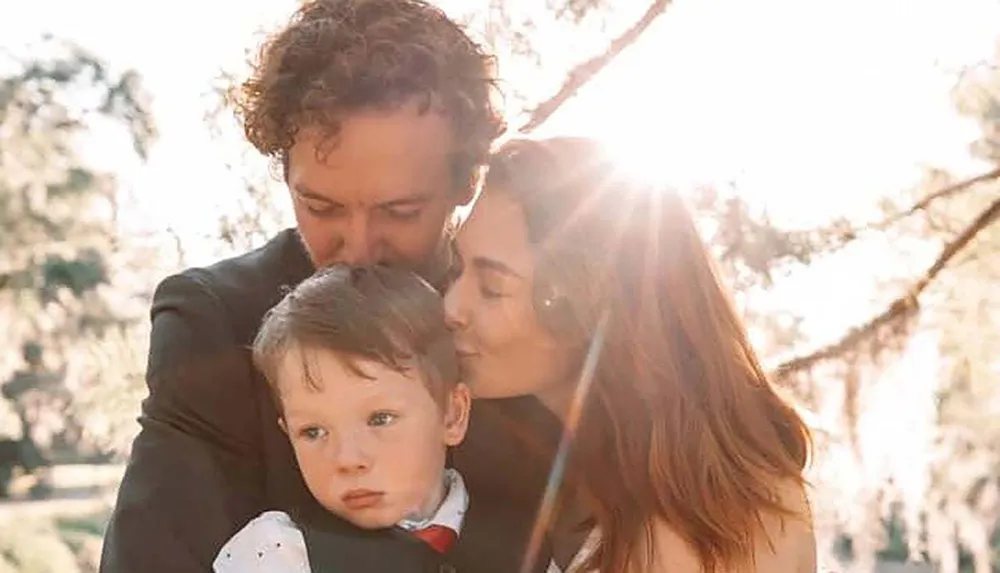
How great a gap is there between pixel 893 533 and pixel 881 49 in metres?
2.15

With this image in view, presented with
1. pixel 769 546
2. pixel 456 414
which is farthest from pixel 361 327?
pixel 769 546

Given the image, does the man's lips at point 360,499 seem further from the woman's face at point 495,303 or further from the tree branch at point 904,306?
the tree branch at point 904,306

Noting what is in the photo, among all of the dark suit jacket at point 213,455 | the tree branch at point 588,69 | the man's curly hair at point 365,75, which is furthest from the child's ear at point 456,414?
the tree branch at point 588,69

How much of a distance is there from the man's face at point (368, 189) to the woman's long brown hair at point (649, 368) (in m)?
0.12

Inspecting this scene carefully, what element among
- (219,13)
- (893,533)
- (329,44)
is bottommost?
(893,533)

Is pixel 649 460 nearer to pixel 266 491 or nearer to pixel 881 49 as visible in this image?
pixel 266 491

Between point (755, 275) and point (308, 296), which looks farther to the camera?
point (755, 275)

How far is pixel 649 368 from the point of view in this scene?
2510 millimetres

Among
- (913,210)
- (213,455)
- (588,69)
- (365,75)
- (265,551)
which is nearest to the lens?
(265,551)

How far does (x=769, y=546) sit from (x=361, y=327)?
2.12 feet

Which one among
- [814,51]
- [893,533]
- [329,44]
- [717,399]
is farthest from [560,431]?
[893,533]

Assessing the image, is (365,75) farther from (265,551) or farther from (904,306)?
(904,306)

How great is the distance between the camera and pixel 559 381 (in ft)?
8.53

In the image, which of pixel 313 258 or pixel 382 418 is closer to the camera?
pixel 382 418
